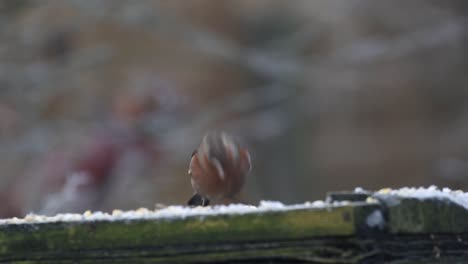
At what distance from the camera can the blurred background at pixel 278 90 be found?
474cm

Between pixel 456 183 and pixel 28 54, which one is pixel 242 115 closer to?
pixel 456 183

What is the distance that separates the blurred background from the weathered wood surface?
3.21 meters

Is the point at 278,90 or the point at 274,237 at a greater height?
the point at 278,90

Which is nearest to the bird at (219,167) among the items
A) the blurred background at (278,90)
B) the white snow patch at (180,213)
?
the white snow patch at (180,213)

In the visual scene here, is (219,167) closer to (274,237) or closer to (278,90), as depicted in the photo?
(274,237)

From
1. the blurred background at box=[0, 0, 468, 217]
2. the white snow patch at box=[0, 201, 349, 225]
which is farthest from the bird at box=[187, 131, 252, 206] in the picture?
the blurred background at box=[0, 0, 468, 217]

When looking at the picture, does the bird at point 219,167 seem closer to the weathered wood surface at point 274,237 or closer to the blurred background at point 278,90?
the weathered wood surface at point 274,237

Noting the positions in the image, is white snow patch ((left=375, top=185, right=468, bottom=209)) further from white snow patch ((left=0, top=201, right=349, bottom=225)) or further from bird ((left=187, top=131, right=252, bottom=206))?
bird ((left=187, top=131, right=252, bottom=206))

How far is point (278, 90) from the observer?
6.63 metres

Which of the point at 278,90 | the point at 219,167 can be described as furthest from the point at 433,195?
the point at 278,90

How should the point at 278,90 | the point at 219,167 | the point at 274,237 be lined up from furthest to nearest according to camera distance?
1. the point at 278,90
2. the point at 219,167
3. the point at 274,237

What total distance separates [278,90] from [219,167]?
16.9 ft

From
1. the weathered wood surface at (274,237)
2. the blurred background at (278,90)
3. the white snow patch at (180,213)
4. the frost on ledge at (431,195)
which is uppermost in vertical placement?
the blurred background at (278,90)

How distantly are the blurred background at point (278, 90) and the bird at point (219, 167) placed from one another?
9.73 feet
